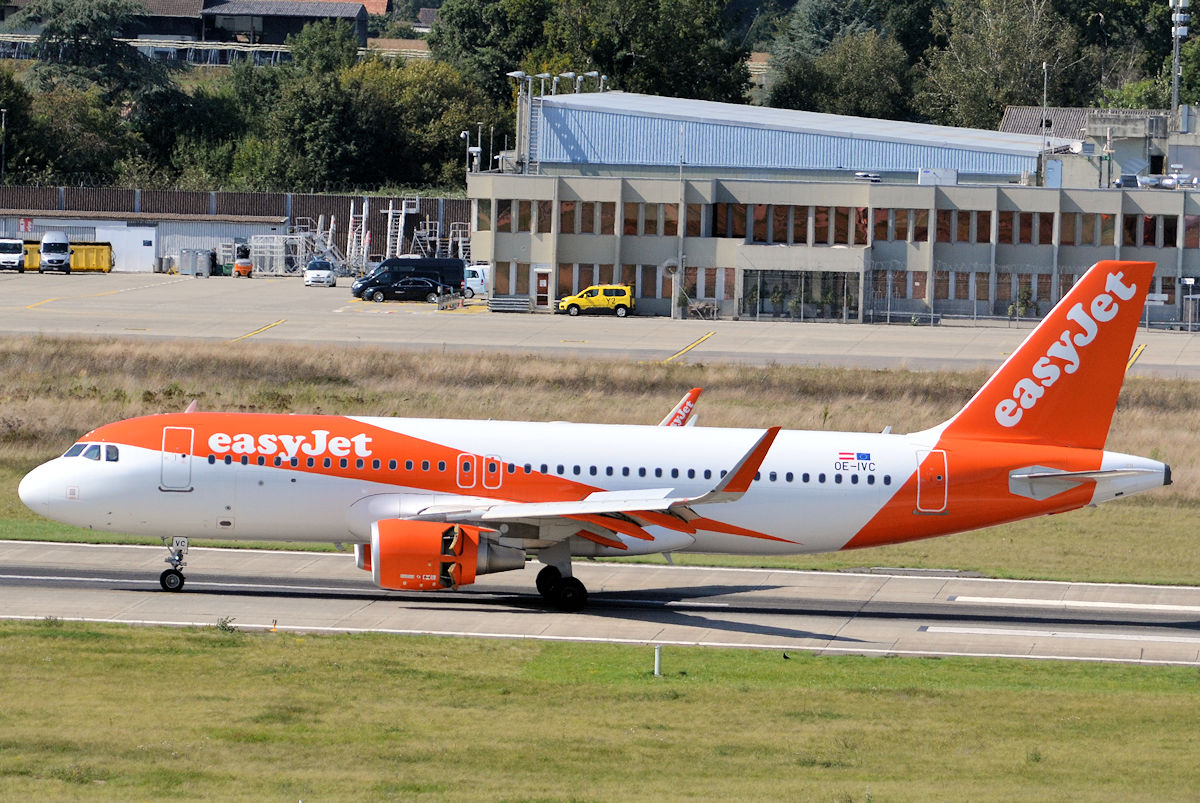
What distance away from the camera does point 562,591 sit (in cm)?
3847

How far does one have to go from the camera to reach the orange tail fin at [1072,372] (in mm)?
39031

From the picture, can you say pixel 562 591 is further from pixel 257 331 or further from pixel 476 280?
pixel 476 280

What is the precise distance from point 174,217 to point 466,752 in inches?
4678

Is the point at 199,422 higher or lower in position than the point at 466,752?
higher

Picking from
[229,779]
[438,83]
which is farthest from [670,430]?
[438,83]

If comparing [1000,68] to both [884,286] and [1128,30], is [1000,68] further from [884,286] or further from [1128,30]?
[884,286]

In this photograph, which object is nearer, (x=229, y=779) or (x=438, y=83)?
(x=229, y=779)

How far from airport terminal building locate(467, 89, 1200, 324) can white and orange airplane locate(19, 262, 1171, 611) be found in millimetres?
66297

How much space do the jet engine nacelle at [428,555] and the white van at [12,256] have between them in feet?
327

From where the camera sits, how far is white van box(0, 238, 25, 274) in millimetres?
126875

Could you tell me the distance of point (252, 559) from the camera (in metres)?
44.2

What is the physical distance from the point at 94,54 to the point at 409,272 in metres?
72.7

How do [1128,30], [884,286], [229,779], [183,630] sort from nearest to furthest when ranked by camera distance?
[229,779] < [183,630] < [884,286] < [1128,30]

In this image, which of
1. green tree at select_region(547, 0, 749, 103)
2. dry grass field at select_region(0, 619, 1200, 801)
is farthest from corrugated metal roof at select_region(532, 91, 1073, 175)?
dry grass field at select_region(0, 619, 1200, 801)
